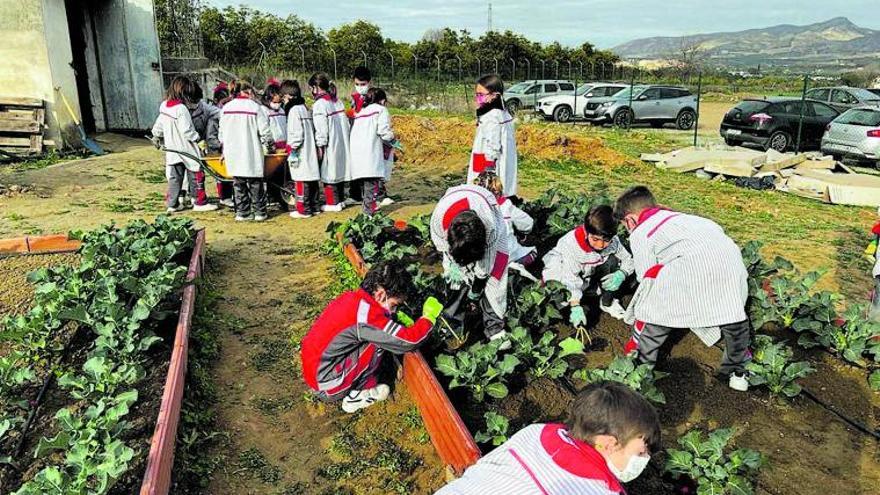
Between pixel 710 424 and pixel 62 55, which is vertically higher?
pixel 62 55

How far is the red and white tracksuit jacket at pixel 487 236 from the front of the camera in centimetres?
409

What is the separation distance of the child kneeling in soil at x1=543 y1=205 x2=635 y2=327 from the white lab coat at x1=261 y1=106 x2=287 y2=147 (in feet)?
15.4

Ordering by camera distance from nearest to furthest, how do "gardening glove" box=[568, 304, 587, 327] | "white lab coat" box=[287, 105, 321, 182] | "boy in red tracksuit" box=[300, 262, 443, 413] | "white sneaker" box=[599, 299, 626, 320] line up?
"boy in red tracksuit" box=[300, 262, 443, 413] < "gardening glove" box=[568, 304, 587, 327] < "white sneaker" box=[599, 299, 626, 320] < "white lab coat" box=[287, 105, 321, 182]

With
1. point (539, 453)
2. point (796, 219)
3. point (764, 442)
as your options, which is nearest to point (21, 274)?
point (539, 453)

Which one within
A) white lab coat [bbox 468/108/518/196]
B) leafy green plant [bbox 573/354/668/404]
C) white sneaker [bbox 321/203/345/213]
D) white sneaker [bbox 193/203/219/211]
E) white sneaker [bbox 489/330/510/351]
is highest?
white lab coat [bbox 468/108/518/196]

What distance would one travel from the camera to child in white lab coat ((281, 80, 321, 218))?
7863mm

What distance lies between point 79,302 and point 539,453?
3851 mm

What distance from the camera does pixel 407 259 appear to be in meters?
6.00

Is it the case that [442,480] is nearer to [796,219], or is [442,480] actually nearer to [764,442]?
[764,442]

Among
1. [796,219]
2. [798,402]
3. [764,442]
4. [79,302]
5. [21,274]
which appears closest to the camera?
[764,442]

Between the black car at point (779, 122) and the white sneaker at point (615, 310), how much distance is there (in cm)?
1268

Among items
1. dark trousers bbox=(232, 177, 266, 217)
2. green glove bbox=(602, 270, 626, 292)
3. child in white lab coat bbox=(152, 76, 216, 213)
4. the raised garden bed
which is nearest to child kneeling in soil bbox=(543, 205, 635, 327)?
green glove bbox=(602, 270, 626, 292)

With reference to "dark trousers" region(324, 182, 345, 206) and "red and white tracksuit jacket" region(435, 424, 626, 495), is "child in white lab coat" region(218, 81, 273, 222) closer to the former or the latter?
"dark trousers" region(324, 182, 345, 206)

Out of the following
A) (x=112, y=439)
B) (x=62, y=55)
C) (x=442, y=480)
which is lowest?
(x=442, y=480)
